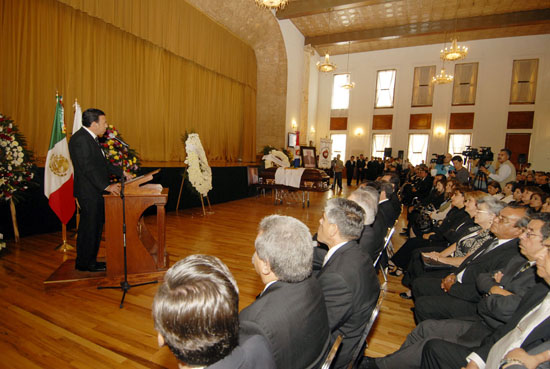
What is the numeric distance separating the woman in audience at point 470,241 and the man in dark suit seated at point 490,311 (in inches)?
25.4

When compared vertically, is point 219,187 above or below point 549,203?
below

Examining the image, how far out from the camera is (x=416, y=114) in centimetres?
1560

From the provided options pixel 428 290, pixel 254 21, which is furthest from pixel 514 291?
pixel 254 21

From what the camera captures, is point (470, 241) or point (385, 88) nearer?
point (470, 241)

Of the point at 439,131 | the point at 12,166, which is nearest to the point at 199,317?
the point at 12,166

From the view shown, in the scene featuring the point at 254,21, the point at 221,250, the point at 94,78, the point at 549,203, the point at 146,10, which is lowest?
the point at 221,250

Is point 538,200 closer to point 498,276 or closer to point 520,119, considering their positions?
point 498,276

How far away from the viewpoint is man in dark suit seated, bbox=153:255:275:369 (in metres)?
0.71

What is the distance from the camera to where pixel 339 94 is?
56.9 ft

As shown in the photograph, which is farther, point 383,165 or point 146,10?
point 383,165

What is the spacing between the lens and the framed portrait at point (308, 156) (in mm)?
10609

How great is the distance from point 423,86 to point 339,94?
4380 mm

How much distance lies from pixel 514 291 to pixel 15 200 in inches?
200

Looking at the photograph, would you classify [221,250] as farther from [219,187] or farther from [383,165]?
[383,165]
